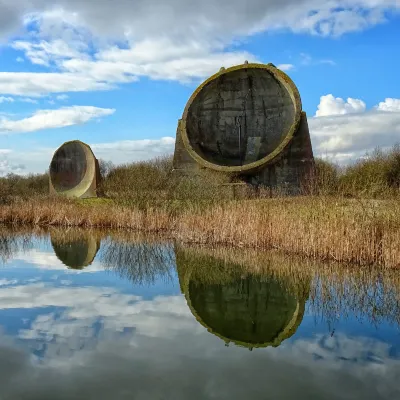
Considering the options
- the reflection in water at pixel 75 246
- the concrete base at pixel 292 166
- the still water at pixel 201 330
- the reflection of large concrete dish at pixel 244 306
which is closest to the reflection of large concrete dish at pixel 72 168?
the reflection in water at pixel 75 246

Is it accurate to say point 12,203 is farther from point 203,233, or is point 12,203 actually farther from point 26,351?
point 26,351

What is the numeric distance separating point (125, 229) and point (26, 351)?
1147 cm

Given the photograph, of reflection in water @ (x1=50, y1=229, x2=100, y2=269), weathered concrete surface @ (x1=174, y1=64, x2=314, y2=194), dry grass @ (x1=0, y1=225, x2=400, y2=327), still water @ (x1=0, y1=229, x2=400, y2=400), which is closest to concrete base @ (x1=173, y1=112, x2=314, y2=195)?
weathered concrete surface @ (x1=174, y1=64, x2=314, y2=194)

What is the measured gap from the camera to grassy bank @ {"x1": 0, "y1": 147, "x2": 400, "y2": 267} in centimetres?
996

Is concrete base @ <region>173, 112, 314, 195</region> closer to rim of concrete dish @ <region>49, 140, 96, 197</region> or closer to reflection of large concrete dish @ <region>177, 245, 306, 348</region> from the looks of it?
reflection of large concrete dish @ <region>177, 245, 306, 348</region>

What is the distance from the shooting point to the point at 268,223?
1210 cm

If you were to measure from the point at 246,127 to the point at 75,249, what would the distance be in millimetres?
11397

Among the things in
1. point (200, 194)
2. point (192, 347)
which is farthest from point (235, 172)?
point (192, 347)

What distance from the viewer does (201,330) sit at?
261 inches

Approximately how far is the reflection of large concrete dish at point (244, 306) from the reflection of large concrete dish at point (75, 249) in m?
2.94

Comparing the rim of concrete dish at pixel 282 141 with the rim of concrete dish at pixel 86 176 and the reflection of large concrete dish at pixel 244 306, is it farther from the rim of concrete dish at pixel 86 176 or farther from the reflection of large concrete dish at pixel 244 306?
the rim of concrete dish at pixel 86 176

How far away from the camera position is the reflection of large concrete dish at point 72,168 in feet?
104

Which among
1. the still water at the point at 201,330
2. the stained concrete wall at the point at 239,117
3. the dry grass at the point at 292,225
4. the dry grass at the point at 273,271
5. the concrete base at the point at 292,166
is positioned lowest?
the still water at the point at 201,330

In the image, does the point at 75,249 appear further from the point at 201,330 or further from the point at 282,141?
the point at 282,141
